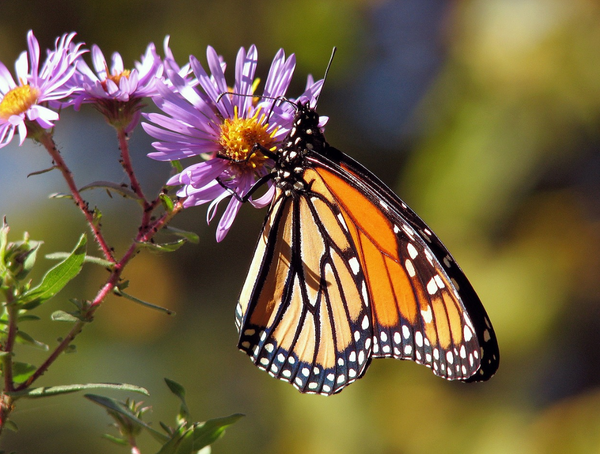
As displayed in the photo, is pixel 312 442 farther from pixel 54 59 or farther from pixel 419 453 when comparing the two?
pixel 54 59

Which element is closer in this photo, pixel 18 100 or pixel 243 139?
pixel 18 100

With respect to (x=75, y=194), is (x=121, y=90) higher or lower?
higher

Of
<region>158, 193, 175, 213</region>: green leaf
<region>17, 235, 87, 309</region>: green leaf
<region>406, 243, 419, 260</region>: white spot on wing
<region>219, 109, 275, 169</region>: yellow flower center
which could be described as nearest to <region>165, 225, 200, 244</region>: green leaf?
<region>158, 193, 175, 213</region>: green leaf

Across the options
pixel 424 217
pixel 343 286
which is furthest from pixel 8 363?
pixel 424 217

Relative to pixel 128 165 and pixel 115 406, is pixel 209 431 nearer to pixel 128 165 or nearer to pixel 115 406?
pixel 115 406

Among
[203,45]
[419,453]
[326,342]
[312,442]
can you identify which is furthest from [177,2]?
[326,342]

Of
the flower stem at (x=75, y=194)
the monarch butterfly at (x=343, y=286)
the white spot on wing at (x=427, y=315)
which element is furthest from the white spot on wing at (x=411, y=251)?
the flower stem at (x=75, y=194)

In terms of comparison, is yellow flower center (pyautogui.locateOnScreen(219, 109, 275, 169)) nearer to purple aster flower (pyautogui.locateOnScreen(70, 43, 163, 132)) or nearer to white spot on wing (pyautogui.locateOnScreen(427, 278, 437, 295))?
purple aster flower (pyautogui.locateOnScreen(70, 43, 163, 132))
